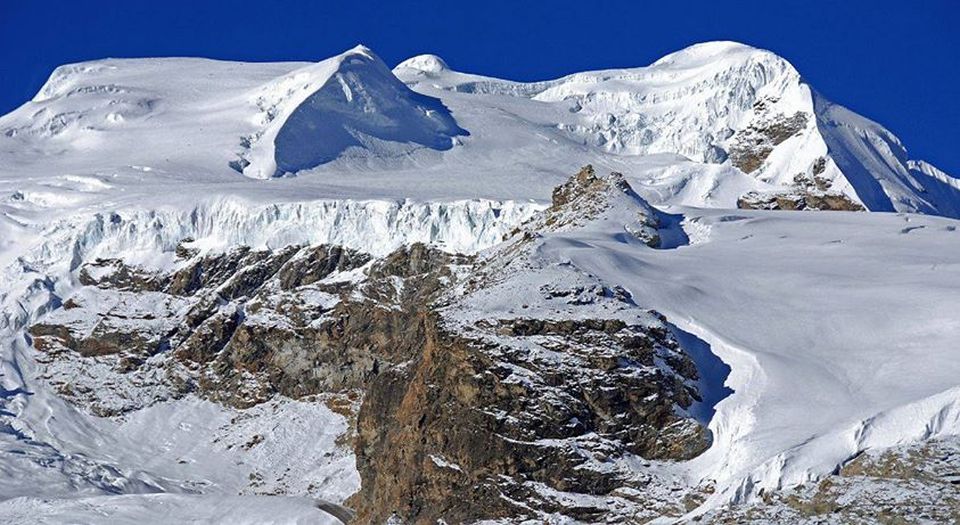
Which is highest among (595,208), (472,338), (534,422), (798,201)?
(798,201)

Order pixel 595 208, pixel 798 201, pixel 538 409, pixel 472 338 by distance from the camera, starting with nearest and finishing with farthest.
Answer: pixel 538 409
pixel 472 338
pixel 595 208
pixel 798 201

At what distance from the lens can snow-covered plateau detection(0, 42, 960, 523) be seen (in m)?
92.8

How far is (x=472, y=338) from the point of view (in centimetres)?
9931

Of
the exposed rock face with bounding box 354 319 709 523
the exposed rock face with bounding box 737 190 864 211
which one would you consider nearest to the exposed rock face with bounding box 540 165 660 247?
the exposed rock face with bounding box 354 319 709 523

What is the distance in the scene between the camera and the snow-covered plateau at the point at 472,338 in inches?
3654

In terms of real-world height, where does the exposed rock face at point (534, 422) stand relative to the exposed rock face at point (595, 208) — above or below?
below

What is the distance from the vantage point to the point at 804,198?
586 ft

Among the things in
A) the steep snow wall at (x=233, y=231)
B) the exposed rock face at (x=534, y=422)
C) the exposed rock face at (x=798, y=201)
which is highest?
the exposed rock face at (x=798, y=201)

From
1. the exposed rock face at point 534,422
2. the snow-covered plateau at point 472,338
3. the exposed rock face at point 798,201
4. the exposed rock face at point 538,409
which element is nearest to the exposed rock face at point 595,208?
the snow-covered plateau at point 472,338

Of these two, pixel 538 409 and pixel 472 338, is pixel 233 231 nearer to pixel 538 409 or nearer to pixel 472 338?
pixel 472 338

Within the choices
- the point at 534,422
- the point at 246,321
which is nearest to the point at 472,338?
the point at 534,422

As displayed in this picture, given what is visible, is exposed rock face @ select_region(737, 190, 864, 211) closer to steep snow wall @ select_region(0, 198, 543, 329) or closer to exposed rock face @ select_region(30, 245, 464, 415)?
steep snow wall @ select_region(0, 198, 543, 329)

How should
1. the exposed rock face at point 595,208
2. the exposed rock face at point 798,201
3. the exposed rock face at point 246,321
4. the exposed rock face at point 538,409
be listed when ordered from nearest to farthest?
the exposed rock face at point 538,409 → the exposed rock face at point 595,208 → the exposed rock face at point 246,321 → the exposed rock face at point 798,201

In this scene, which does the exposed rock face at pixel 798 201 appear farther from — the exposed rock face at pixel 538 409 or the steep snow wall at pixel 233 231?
the exposed rock face at pixel 538 409
